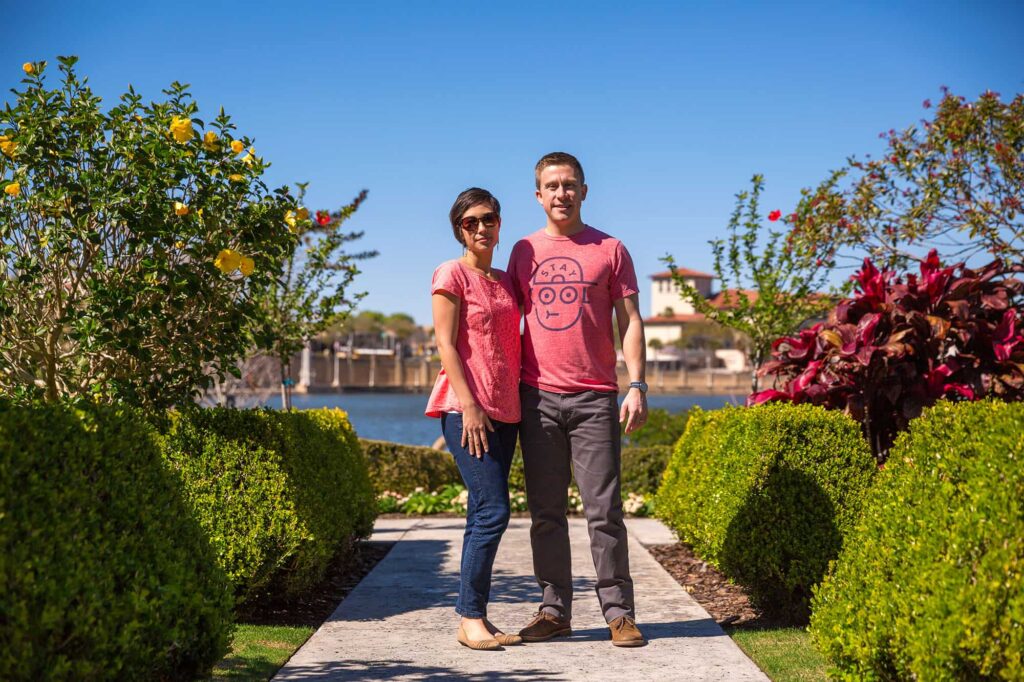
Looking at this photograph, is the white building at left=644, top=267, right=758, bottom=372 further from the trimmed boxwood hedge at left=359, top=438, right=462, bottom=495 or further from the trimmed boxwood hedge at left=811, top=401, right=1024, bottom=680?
the trimmed boxwood hedge at left=811, top=401, right=1024, bottom=680

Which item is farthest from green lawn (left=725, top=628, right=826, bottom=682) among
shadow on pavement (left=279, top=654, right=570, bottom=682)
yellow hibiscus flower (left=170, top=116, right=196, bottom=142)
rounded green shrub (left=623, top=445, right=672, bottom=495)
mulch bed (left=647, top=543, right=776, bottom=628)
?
rounded green shrub (left=623, top=445, right=672, bottom=495)

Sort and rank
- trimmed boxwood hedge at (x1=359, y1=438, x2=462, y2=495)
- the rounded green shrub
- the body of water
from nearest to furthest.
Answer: the rounded green shrub
trimmed boxwood hedge at (x1=359, y1=438, x2=462, y2=495)
the body of water

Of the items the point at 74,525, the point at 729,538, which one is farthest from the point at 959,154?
the point at 74,525

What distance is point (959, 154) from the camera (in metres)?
10.1

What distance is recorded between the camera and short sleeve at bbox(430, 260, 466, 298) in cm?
471

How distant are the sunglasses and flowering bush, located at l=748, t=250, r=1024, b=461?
2.65 meters

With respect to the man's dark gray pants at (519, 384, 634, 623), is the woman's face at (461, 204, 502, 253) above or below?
above

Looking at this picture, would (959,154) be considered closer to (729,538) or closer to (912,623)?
(729,538)

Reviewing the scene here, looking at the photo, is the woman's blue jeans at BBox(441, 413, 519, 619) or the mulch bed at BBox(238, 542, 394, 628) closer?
the woman's blue jeans at BBox(441, 413, 519, 619)

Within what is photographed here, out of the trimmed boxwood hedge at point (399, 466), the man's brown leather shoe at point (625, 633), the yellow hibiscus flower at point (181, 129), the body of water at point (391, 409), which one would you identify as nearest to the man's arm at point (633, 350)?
the man's brown leather shoe at point (625, 633)

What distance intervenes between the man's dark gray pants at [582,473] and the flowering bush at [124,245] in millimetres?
1629

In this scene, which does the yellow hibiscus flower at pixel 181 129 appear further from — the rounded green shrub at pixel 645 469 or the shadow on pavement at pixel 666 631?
the rounded green shrub at pixel 645 469

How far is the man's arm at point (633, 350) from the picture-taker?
4836 mm

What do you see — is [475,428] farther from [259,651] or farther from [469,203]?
[259,651]
